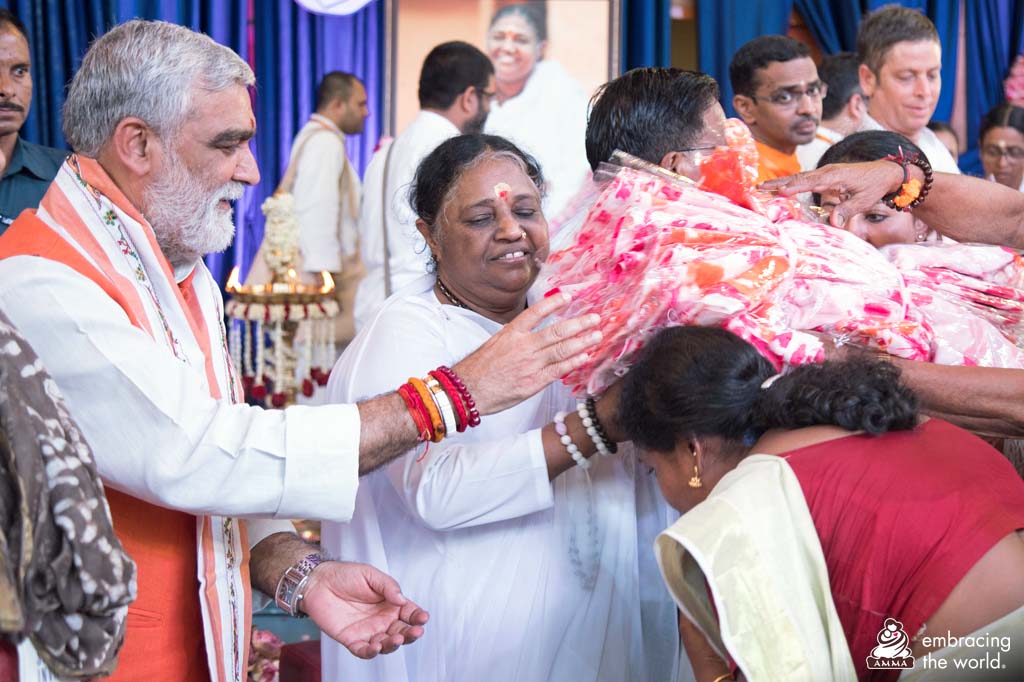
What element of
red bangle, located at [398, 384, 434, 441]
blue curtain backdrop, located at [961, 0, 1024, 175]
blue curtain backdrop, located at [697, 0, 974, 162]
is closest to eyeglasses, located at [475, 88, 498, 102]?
blue curtain backdrop, located at [697, 0, 974, 162]

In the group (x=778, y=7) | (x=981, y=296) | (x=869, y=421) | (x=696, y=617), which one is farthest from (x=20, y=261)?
(x=778, y=7)

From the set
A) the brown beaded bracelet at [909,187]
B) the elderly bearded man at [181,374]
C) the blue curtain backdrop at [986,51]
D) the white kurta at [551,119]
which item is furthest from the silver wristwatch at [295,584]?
the blue curtain backdrop at [986,51]

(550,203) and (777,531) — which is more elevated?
(550,203)

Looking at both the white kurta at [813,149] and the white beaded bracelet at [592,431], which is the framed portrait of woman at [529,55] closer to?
the white kurta at [813,149]

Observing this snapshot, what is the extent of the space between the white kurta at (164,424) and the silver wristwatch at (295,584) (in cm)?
26

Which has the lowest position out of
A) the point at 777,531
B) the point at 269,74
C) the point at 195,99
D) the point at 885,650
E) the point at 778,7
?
the point at 885,650

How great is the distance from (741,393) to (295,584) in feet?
2.70

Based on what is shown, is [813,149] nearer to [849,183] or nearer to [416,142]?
[416,142]

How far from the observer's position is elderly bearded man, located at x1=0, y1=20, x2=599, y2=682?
1.60 metres

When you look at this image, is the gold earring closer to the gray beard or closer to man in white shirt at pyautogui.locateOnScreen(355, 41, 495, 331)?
the gray beard

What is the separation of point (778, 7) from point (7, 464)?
24.4 ft

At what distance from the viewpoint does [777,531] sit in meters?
1.49

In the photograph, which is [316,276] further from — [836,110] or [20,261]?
[20,261]

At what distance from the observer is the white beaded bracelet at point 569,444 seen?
1.94 m
